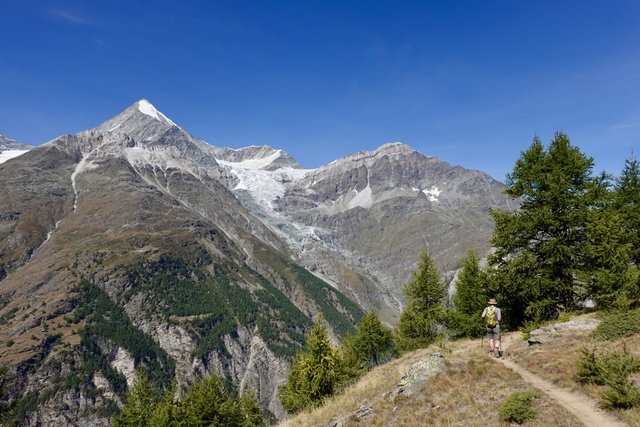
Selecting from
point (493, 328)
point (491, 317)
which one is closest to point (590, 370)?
point (493, 328)

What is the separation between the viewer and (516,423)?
45.0 feet

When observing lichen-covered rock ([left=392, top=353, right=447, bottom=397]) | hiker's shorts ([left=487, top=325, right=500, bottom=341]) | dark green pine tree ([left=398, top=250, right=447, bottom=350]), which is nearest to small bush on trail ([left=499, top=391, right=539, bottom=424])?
lichen-covered rock ([left=392, top=353, right=447, bottom=397])

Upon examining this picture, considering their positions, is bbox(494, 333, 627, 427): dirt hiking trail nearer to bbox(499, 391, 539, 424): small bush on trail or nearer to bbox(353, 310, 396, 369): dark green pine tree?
bbox(499, 391, 539, 424): small bush on trail

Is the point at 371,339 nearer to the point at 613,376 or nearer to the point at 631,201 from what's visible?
the point at 631,201

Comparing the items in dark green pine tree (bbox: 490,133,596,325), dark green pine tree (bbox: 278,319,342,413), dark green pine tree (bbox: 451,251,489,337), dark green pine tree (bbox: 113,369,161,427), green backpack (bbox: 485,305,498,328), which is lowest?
dark green pine tree (bbox: 113,369,161,427)

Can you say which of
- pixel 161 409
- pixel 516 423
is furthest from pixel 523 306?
pixel 161 409

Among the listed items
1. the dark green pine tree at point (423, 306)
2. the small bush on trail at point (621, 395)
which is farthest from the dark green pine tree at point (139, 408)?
the small bush on trail at point (621, 395)

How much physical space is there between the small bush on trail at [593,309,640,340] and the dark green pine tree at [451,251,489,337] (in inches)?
566

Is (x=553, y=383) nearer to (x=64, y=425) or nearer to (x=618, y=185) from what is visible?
(x=618, y=185)

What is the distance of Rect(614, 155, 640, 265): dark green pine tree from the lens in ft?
112

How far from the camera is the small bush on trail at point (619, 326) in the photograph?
63.0 ft

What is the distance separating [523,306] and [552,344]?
8.95m

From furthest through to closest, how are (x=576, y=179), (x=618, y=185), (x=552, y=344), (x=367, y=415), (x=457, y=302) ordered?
(x=457, y=302)
(x=618, y=185)
(x=576, y=179)
(x=552, y=344)
(x=367, y=415)

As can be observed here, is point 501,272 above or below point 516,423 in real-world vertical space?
above
